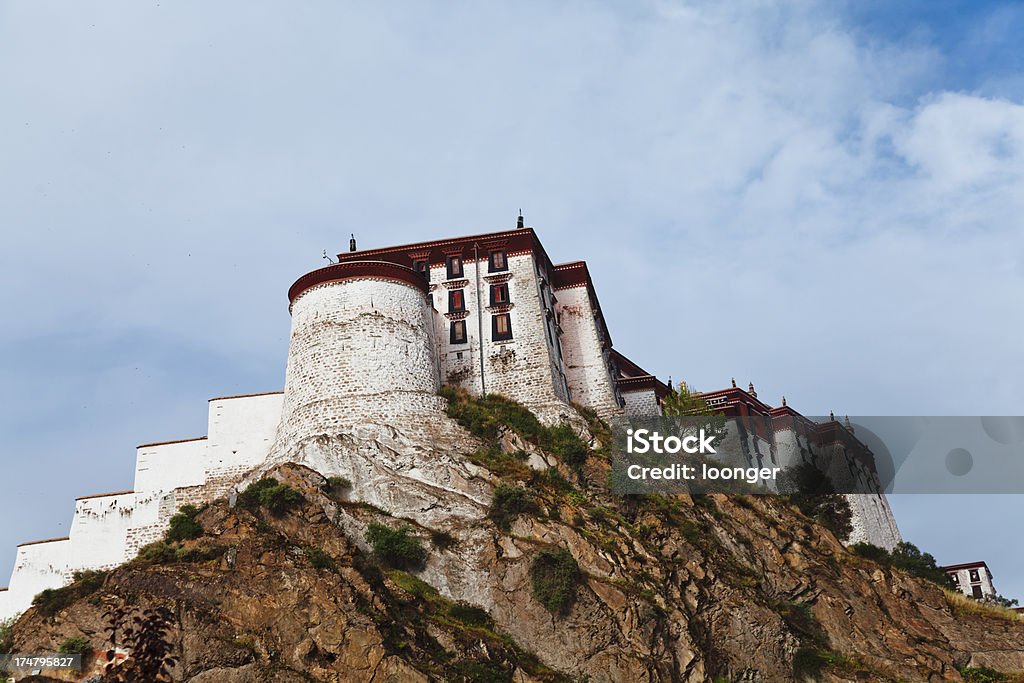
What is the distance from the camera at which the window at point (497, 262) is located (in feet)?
155

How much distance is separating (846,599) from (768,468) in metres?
14.8

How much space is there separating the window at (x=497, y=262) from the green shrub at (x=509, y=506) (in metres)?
15.5

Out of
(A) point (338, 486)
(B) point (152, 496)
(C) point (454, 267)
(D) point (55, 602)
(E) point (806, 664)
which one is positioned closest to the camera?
(D) point (55, 602)

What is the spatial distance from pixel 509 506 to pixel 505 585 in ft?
10.9

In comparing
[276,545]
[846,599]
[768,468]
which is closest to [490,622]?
[276,545]

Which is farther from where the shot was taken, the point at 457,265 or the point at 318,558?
the point at 457,265

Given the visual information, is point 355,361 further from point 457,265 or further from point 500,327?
point 457,265

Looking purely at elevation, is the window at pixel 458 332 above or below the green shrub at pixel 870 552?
above

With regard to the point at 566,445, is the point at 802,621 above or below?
below

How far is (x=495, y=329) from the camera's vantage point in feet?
150

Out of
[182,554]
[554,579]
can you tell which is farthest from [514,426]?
[182,554]

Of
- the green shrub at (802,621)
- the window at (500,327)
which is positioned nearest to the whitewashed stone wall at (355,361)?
the window at (500,327)

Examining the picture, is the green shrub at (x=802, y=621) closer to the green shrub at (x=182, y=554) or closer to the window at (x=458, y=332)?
the window at (x=458, y=332)

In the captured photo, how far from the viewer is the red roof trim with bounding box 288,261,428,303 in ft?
141
